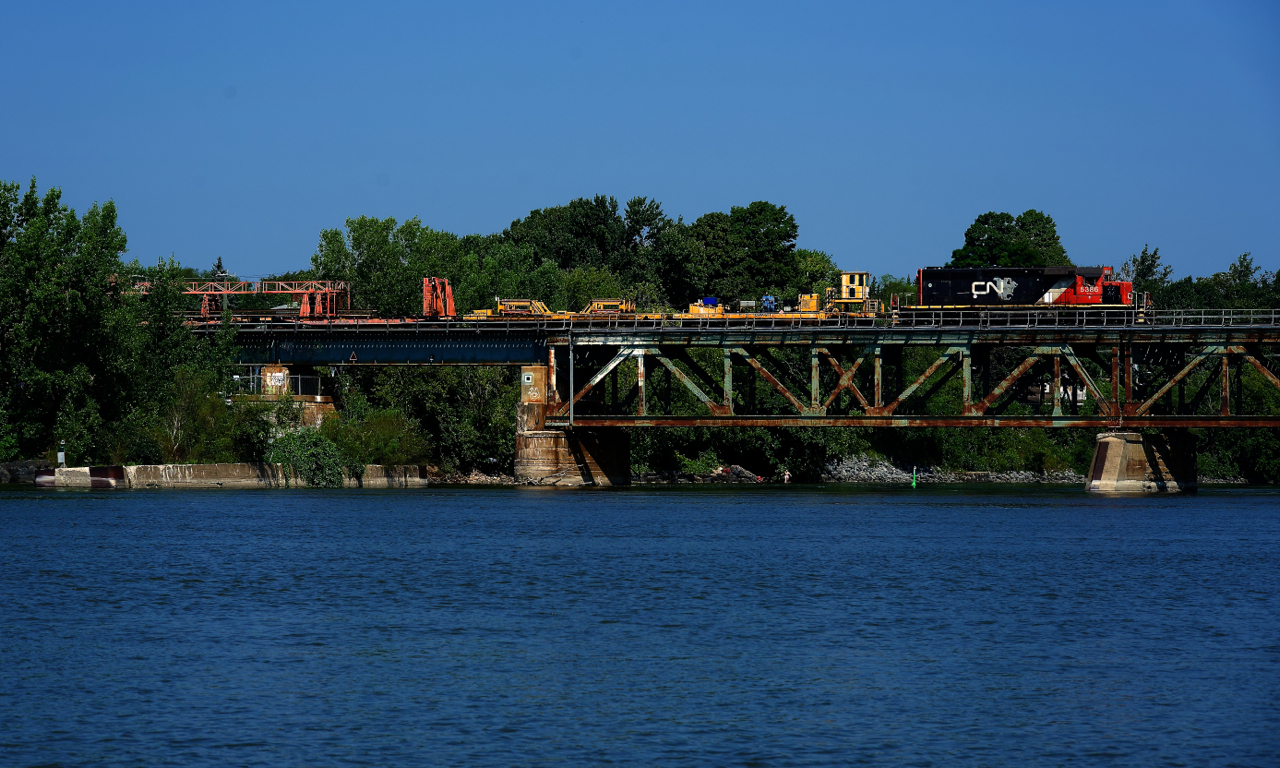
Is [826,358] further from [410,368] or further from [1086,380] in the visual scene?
[410,368]

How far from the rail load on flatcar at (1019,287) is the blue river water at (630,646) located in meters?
36.2

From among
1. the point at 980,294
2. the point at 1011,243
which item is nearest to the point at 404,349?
the point at 980,294

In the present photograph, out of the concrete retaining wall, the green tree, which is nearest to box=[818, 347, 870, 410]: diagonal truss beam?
the concrete retaining wall

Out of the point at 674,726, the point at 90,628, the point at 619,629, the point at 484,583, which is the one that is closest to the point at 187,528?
the point at 484,583

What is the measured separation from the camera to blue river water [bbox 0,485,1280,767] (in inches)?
919

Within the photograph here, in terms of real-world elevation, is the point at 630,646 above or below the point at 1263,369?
below

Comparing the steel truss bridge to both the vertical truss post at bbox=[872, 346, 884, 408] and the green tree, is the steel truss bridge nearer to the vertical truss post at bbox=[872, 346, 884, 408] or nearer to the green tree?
the vertical truss post at bbox=[872, 346, 884, 408]

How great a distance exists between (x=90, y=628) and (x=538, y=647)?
11216 millimetres

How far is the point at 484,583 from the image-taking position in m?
43.7

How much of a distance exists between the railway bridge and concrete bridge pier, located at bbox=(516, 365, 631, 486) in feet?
0.33

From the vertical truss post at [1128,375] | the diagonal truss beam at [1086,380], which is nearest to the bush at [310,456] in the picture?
the diagonal truss beam at [1086,380]

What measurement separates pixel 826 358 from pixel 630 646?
218 feet

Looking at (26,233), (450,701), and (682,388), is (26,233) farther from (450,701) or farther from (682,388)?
(450,701)

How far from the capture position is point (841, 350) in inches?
3730
